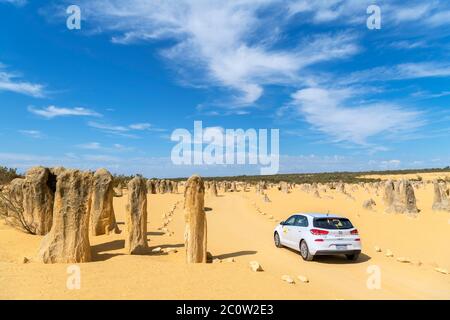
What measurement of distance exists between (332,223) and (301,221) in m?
1.32

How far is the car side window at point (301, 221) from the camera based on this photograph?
13.0 metres

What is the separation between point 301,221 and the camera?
13.4 m

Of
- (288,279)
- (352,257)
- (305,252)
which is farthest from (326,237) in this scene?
(288,279)

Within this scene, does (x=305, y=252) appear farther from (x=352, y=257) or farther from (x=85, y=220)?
(x=85, y=220)

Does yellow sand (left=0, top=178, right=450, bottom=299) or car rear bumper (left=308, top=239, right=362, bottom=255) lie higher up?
car rear bumper (left=308, top=239, right=362, bottom=255)

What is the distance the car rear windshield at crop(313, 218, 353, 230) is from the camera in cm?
1229

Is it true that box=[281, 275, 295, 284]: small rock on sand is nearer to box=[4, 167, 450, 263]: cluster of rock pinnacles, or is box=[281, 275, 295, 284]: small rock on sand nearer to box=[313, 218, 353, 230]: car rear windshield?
box=[4, 167, 450, 263]: cluster of rock pinnacles

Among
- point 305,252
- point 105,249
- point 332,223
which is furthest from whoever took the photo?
point 105,249

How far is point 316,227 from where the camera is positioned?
12258mm

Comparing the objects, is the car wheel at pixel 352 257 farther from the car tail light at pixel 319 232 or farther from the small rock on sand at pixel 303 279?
the small rock on sand at pixel 303 279

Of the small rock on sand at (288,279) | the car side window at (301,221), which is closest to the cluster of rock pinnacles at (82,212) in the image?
the small rock on sand at (288,279)

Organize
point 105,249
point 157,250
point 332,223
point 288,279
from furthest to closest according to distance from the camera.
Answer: point 157,250
point 105,249
point 332,223
point 288,279

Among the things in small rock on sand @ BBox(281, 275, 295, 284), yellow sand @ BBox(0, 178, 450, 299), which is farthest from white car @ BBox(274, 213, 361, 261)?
small rock on sand @ BBox(281, 275, 295, 284)
